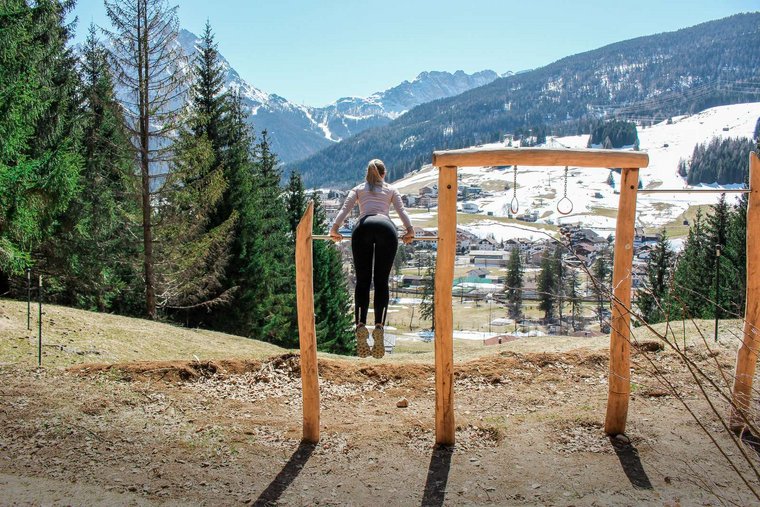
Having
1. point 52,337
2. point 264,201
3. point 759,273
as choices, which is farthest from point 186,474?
point 264,201

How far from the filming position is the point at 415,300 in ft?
328

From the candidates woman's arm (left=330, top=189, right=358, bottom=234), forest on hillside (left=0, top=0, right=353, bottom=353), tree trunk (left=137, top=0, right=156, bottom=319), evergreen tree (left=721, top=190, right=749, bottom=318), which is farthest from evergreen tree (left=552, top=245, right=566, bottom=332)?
tree trunk (left=137, top=0, right=156, bottom=319)

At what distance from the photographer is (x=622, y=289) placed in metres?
5.57

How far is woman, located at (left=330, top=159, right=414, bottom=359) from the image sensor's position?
6359 millimetres

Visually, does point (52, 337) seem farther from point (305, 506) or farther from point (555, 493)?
point (555, 493)

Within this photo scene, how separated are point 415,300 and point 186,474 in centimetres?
9549

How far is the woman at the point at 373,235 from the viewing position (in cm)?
636

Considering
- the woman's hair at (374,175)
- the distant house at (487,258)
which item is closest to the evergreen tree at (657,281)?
the woman's hair at (374,175)

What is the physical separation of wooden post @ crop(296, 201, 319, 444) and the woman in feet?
2.34

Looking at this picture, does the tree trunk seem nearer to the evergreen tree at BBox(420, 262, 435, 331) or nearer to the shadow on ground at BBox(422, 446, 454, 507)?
the evergreen tree at BBox(420, 262, 435, 331)

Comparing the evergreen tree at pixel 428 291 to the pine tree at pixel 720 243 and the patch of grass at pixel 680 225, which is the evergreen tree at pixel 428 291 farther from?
the patch of grass at pixel 680 225

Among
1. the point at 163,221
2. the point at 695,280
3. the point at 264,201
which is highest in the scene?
the point at 264,201

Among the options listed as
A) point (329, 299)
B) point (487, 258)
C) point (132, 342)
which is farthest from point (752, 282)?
point (487, 258)

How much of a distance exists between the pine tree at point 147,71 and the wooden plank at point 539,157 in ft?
43.3
